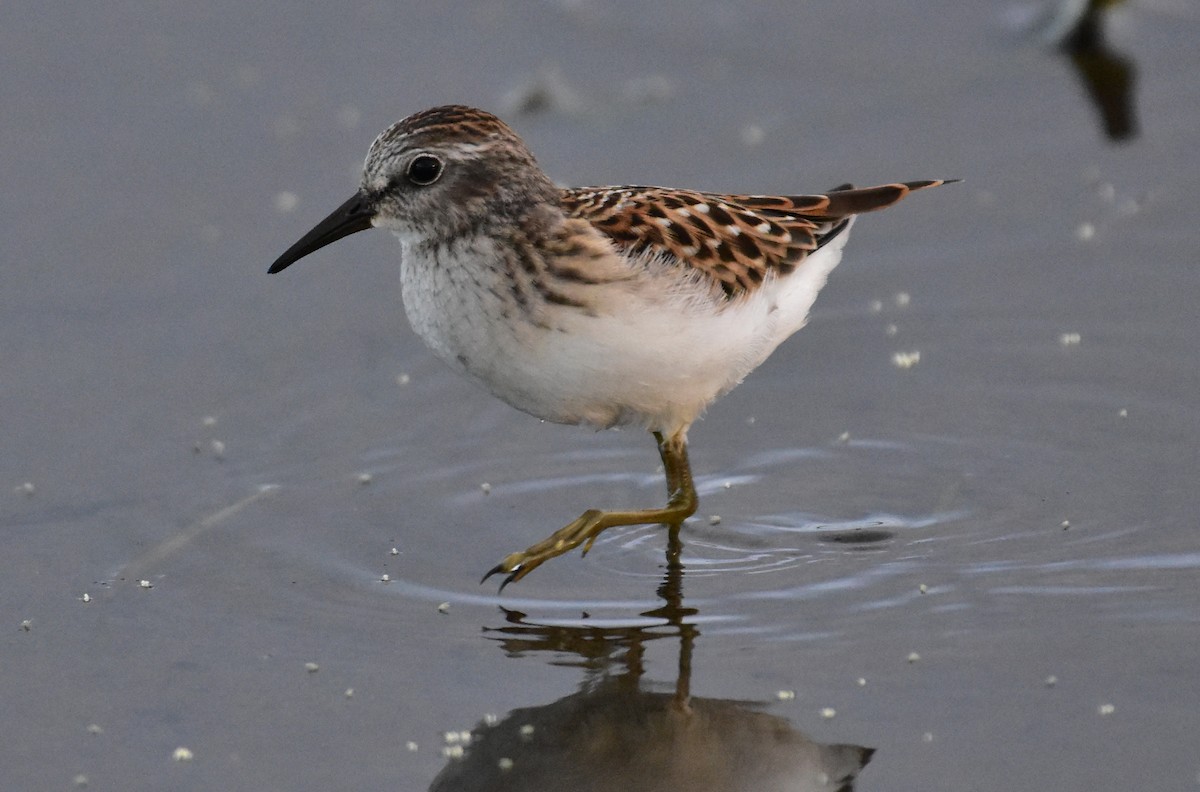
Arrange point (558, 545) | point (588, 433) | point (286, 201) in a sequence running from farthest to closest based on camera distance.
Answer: point (286, 201), point (588, 433), point (558, 545)

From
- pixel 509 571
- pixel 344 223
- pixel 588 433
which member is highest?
pixel 344 223

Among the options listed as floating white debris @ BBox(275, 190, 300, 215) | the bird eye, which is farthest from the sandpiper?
floating white debris @ BBox(275, 190, 300, 215)

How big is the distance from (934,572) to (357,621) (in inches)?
83.5

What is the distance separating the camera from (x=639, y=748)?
17.9 ft

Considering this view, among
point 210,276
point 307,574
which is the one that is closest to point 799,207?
point 307,574

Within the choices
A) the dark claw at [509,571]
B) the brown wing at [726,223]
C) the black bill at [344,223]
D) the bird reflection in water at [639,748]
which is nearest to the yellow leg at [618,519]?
the dark claw at [509,571]

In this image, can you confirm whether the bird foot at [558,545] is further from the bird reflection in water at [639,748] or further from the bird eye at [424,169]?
the bird eye at [424,169]

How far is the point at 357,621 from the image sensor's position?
20.4 feet

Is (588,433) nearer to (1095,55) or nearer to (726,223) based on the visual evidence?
(726,223)

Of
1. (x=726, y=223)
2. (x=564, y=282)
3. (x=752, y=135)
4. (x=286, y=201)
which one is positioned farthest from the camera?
(x=752, y=135)

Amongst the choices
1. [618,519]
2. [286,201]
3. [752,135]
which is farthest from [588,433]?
[752,135]

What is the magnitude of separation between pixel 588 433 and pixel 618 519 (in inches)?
42.5

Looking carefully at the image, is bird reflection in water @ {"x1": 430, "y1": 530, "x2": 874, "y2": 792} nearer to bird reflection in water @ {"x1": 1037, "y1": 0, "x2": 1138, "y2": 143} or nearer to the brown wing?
the brown wing

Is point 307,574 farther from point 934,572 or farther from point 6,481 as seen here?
point 934,572
